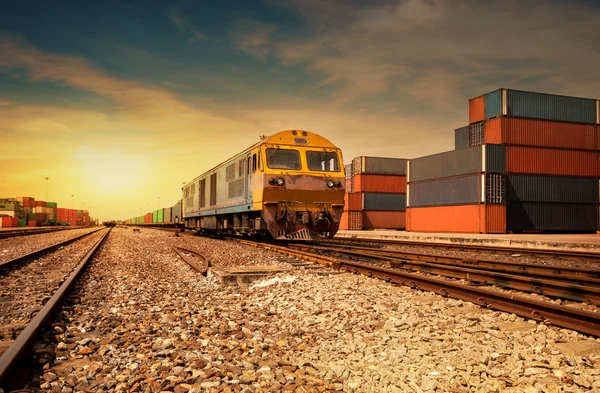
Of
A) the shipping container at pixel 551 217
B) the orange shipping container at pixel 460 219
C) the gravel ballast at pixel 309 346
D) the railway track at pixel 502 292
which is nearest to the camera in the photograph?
the gravel ballast at pixel 309 346

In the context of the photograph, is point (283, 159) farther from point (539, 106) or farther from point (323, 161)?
point (539, 106)

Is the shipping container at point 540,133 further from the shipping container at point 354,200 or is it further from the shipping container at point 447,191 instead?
the shipping container at point 354,200

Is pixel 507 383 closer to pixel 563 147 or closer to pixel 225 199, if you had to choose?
pixel 225 199

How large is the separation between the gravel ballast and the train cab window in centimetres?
883

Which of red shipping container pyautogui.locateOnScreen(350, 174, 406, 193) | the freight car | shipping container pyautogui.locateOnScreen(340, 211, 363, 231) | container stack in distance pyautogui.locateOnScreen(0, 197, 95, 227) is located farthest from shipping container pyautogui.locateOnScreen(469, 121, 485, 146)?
container stack in distance pyautogui.locateOnScreen(0, 197, 95, 227)

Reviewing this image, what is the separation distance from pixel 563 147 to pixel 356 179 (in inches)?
753

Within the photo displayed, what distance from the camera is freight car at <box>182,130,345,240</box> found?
14.6 m

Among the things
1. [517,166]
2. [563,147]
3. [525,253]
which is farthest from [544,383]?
[563,147]

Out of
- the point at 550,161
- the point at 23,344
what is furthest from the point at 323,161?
the point at 550,161

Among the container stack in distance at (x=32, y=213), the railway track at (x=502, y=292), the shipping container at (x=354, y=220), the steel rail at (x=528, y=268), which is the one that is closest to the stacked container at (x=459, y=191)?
the shipping container at (x=354, y=220)

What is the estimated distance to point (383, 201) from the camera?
156 feet

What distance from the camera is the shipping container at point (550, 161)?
1355 inches

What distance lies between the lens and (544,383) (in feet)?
11.1

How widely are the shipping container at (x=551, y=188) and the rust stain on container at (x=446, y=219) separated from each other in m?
3.53
